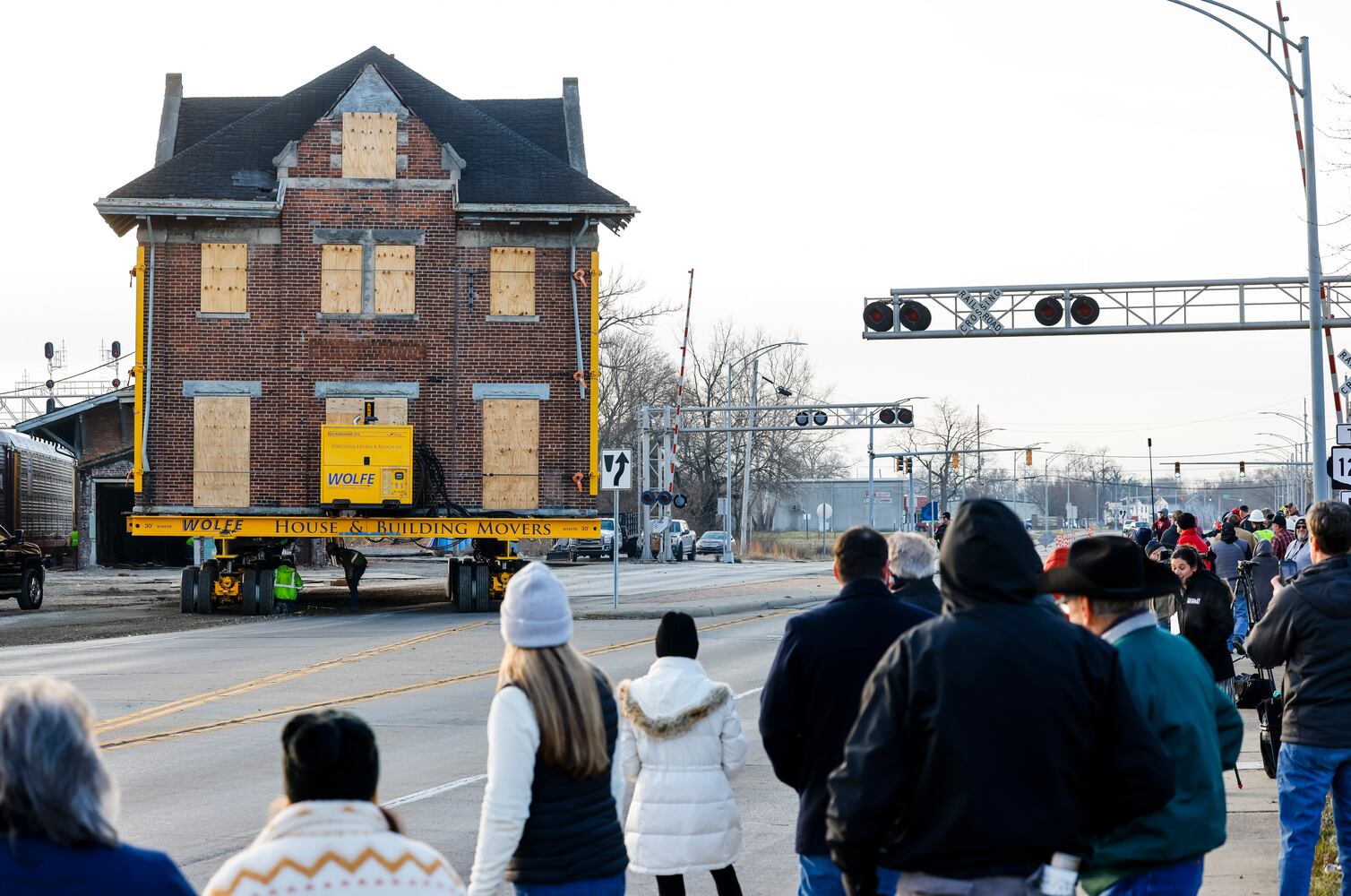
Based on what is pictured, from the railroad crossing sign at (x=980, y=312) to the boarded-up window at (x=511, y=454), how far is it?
892 cm

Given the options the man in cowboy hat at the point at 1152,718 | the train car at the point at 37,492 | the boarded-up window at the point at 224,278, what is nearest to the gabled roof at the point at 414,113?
the boarded-up window at the point at 224,278

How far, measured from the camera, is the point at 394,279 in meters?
32.4

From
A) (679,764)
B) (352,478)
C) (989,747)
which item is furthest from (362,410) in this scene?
(989,747)

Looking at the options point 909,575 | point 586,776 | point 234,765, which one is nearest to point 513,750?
point 586,776

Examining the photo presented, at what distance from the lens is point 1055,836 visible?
395 cm

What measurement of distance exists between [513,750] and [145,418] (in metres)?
28.8

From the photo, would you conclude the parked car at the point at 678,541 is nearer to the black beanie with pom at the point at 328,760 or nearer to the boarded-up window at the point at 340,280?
the boarded-up window at the point at 340,280

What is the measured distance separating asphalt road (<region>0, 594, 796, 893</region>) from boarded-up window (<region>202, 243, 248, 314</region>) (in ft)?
22.7

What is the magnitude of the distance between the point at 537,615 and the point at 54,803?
1.82 meters

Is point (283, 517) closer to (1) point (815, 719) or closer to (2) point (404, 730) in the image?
(2) point (404, 730)

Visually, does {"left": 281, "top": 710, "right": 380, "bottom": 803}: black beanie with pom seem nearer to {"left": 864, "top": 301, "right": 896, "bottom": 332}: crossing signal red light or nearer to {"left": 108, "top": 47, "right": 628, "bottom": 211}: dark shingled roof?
{"left": 864, "top": 301, "right": 896, "bottom": 332}: crossing signal red light

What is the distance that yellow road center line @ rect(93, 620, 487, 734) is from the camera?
14738 mm

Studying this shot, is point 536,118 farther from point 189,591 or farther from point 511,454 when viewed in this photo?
point 189,591

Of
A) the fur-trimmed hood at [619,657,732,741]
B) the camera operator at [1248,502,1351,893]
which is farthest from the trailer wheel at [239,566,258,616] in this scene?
the camera operator at [1248,502,1351,893]
